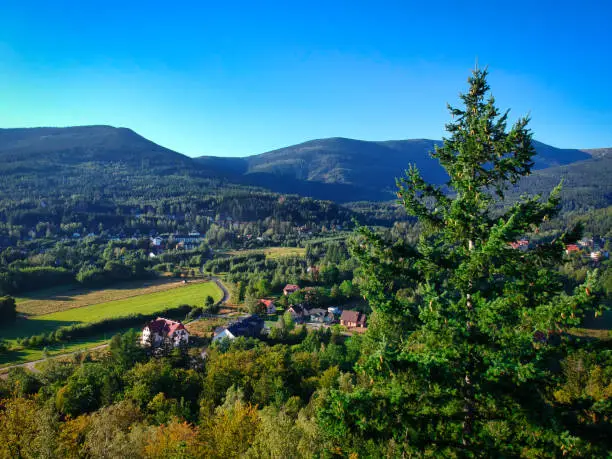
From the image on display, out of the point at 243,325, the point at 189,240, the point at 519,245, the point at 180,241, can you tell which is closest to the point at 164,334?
the point at 243,325

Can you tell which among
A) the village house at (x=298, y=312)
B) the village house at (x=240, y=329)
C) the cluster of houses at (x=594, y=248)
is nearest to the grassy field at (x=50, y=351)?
the village house at (x=240, y=329)

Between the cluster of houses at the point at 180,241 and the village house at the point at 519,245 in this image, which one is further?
the cluster of houses at the point at 180,241

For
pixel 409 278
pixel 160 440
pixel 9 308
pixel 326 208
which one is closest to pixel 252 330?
pixel 160 440

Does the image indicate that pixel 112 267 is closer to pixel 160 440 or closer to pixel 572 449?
pixel 160 440

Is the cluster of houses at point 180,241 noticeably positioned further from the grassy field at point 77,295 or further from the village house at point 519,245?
the village house at point 519,245

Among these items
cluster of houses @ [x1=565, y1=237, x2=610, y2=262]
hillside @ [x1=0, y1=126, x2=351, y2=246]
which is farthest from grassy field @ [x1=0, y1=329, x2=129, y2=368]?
cluster of houses @ [x1=565, y1=237, x2=610, y2=262]

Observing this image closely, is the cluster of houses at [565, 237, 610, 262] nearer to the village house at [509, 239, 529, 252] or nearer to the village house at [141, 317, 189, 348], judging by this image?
the village house at [141, 317, 189, 348]

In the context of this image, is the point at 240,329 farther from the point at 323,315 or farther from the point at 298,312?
the point at 323,315
